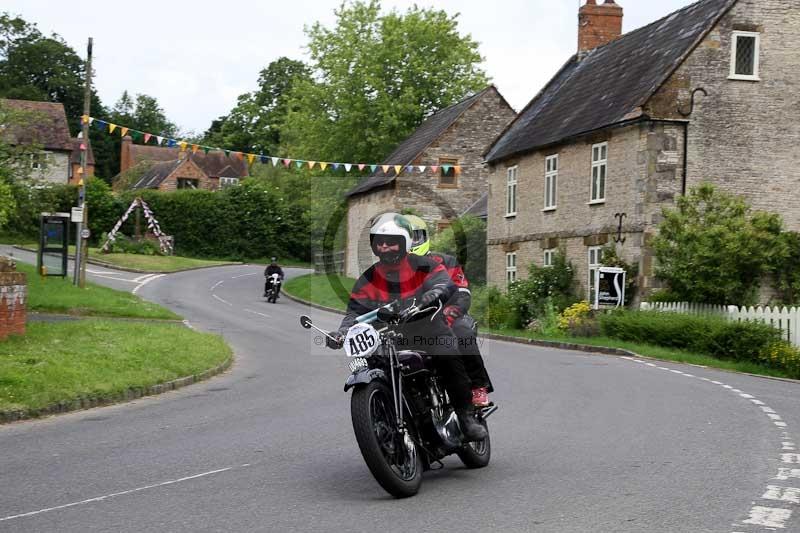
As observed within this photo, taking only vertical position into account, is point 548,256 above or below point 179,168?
below

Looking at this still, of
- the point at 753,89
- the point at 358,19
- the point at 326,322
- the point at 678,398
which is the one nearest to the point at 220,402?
the point at 678,398

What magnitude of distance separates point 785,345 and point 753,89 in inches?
451

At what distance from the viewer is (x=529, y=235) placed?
125ft

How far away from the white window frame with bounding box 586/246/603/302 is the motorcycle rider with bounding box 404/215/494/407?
24327 mm

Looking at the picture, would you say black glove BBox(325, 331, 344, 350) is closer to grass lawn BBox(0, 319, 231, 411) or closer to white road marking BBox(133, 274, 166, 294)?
grass lawn BBox(0, 319, 231, 411)

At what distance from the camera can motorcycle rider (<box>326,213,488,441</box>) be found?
8.06 meters

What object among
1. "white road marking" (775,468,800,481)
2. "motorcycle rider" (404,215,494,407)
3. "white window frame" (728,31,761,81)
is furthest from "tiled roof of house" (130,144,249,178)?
"white road marking" (775,468,800,481)

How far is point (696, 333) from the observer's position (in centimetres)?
2461

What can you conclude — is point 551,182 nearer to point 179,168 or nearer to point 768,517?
A: point 768,517

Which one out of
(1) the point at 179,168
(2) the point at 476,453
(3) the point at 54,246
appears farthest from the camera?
(1) the point at 179,168

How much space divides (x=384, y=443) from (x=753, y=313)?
18.6 meters

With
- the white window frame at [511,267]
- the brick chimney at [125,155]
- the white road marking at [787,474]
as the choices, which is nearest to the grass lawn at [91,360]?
the white road marking at [787,474]

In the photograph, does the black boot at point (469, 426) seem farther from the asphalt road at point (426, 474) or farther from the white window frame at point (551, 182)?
the white window frame at point (551, 182)

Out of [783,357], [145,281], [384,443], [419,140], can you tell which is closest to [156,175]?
[419,140]
